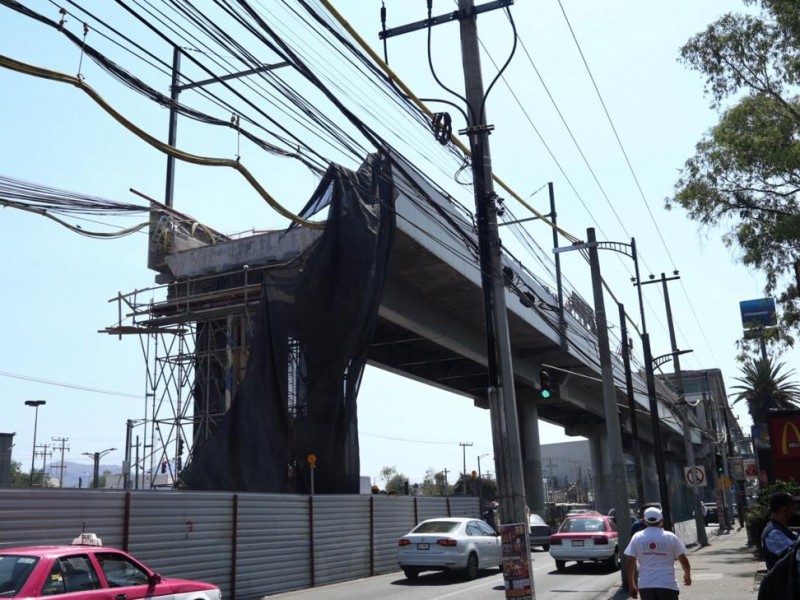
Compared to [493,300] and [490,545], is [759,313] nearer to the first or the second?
[490,545]

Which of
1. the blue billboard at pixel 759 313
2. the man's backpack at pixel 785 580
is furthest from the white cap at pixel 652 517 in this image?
the blue billboard at pixel 759 313

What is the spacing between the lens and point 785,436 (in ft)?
55.1

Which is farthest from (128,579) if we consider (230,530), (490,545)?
(490,545)

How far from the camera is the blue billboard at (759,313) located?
2873 cm

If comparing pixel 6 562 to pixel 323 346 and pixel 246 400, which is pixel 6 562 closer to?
pixel 246 400

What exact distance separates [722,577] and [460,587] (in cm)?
572

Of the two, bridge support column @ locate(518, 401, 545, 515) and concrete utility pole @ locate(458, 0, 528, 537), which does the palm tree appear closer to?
bridge support column @ locate(518, 401, 545, 515)

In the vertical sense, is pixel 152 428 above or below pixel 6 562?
above

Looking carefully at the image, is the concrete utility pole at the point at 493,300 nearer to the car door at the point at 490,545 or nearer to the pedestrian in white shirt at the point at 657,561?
the pedestrian in white shirt at the point at 657,561

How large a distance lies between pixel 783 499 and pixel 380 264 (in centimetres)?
1482

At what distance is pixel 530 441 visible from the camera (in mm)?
46188

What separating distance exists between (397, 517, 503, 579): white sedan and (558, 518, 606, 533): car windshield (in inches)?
97.9

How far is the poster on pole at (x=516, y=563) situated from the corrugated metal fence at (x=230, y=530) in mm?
7407

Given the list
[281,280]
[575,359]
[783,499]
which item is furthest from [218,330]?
[783,499]
